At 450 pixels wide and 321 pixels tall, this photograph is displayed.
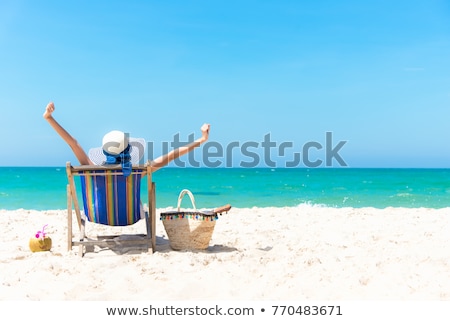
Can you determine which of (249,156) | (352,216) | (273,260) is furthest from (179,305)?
(352,216)

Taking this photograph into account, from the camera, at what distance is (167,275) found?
3.81 meters

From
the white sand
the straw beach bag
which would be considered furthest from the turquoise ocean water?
the straw beach bag

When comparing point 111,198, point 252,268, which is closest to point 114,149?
point 111,198

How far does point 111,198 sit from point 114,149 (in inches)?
18.7

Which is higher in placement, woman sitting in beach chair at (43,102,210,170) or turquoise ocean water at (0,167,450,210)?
woman sitting in beach chair at (43,102,210,170)

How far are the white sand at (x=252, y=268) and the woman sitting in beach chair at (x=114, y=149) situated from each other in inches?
35.5

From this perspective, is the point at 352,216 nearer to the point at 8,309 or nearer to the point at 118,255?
the point at 118,255

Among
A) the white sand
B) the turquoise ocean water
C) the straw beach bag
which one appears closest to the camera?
the white sand

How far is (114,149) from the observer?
14.8 feet

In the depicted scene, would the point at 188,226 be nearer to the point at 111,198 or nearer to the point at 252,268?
the point at 111,198

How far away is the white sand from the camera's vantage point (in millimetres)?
3377

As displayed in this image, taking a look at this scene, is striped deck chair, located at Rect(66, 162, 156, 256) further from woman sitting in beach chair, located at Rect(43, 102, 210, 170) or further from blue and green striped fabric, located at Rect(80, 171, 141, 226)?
woman sitting in beach chair, located at Rect(43, 102, 210, 170)

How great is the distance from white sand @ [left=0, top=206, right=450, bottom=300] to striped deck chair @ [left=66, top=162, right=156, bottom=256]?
151 millimetres

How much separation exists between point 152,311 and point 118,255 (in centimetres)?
163
